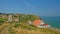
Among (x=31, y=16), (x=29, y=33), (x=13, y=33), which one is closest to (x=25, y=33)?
(x=29, y=33)

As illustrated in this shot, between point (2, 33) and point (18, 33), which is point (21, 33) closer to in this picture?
point (18, 33)

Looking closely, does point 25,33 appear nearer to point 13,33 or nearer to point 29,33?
point 29,33

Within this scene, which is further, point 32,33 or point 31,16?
point 31,16

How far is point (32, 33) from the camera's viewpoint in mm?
12859

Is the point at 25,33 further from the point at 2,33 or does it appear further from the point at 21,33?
the point at 2,33

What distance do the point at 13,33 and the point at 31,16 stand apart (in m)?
36.3

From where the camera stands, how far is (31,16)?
4816 centimetres

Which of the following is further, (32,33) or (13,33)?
(32,33)

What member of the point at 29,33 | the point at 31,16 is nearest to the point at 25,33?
the point at 29,33

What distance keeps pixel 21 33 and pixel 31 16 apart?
118ft

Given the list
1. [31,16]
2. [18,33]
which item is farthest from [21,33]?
[31,16]

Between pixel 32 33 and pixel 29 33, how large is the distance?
1.22 ft

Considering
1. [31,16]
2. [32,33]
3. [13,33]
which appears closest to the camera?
[13,33]

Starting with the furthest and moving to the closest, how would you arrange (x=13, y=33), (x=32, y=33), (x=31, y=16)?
(x=31, y=16)
(x=32, y=33)
(x=13, y=33)
